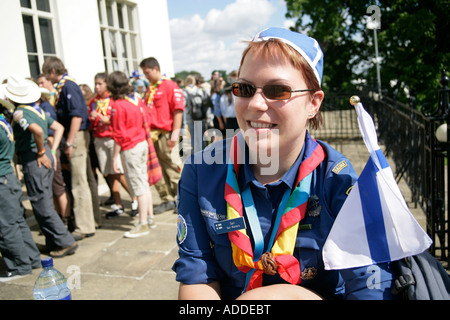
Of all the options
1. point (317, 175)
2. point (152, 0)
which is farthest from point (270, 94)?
point (152, 0)

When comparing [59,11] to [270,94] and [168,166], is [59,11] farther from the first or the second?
[270,94]

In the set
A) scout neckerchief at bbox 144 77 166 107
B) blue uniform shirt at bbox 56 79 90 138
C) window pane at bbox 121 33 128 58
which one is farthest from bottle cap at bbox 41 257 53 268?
window pane at bbox 121 33 128 58

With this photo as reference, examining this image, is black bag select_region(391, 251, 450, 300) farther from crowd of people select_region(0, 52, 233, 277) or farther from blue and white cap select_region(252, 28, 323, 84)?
crowd of people select_region(0, 52, 233, 277)

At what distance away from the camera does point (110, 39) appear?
368 inches

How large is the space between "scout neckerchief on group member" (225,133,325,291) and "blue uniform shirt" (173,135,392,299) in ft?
0.15

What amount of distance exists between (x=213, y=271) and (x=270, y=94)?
821 millimetres

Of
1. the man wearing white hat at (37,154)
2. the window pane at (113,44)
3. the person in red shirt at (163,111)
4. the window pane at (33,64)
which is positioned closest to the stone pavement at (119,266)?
the man wearing white hat at (37,154)

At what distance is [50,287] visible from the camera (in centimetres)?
260

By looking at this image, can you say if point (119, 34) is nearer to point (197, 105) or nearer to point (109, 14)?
point (109, 14)

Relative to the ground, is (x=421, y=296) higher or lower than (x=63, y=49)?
lower

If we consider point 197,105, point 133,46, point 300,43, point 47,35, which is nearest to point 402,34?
point 197,105

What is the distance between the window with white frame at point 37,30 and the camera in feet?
22.8

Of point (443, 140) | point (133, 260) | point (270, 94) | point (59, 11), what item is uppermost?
point (59, 11)

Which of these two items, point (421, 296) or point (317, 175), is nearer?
point (421, 296)
